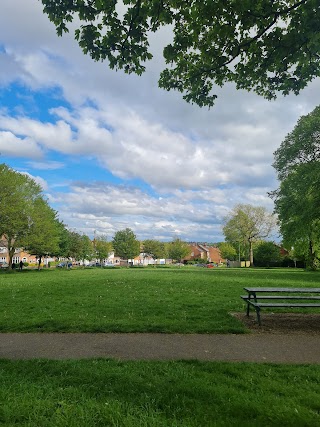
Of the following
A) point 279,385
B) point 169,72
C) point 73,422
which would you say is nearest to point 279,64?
point 169,72

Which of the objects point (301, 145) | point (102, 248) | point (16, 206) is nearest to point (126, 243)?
point (102, 248)

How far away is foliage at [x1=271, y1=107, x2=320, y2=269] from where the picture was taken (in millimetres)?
25516

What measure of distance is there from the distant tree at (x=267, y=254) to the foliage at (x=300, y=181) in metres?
32.5

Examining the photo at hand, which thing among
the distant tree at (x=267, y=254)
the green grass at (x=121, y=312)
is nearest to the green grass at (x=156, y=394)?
the green grass at (x=121, y=312)

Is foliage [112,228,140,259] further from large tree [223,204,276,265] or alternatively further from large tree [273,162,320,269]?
large tree [273,162,320,269]

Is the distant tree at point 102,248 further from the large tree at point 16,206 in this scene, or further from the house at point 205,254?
the house at point 205,254

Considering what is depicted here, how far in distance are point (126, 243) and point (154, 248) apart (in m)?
23.9

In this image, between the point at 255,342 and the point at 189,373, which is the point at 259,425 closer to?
the point at 189,373

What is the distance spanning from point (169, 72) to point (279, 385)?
518 centimetres

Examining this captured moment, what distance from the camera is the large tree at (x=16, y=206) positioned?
130 feet

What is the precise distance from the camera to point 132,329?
24.5ft

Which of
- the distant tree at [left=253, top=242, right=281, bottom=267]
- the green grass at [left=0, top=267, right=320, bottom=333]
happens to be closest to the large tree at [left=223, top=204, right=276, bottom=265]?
the distant tree at [left=253, top=242, right=281, bottom=267]

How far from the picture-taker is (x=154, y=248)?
11600 centimetres

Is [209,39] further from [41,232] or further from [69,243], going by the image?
[69,243]
